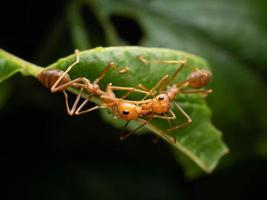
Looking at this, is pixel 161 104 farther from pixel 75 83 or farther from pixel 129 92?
pixel 75 83

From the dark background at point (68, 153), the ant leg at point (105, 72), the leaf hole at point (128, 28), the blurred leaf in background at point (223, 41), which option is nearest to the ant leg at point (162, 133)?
the ant leg at point (105, 72)

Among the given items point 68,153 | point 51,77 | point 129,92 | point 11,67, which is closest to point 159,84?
point 129,92

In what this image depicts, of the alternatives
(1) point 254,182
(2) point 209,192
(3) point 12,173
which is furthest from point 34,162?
(1) point 254,182

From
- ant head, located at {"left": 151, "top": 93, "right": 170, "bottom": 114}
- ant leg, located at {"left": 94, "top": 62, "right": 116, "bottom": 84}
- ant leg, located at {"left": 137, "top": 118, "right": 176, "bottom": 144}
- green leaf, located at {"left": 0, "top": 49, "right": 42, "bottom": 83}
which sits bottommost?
ant leg, located at {"left": 137, "top": 118, "right": 176, "bottom": 144}

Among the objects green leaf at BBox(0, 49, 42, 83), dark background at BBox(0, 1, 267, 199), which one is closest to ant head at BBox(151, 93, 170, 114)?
green leaf at BBox(0, 49, 42, 83)

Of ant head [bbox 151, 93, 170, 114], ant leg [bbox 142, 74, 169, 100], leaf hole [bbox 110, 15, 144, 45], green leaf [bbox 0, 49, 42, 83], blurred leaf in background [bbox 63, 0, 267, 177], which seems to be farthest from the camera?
leaf hole [bbox 110, 15, 144, 45]

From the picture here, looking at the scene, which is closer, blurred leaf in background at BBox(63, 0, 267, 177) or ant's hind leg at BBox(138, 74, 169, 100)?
ant's hind leg at BBox(138, 74, 169, 100)

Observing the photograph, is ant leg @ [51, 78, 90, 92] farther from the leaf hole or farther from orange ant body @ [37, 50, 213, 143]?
the leaf hole
